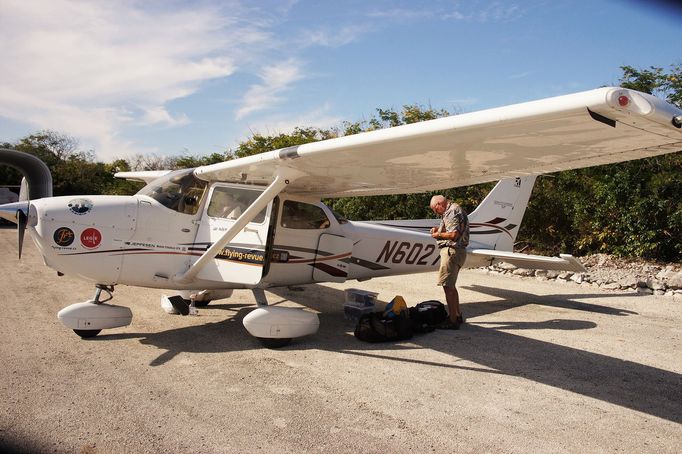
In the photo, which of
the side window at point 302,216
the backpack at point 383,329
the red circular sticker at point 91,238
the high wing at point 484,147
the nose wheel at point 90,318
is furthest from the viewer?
the side window at point 302,216

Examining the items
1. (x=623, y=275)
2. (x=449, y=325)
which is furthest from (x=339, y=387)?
(x=623, y=275)

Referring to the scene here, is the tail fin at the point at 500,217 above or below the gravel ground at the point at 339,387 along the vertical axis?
above

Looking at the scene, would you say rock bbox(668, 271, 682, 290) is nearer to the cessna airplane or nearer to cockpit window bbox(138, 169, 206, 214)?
the cessna airplane

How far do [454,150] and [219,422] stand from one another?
9.40 feet

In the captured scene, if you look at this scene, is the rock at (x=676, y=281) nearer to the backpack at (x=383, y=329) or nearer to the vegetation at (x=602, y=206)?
the vegetation at (x=602, y=206)

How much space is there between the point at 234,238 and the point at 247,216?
669 mm

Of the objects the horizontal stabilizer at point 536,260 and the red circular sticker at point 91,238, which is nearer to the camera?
the red circular sticker at point 91,238

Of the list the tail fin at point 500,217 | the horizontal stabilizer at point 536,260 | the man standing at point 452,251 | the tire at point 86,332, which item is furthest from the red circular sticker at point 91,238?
the tail fin at point 500,217

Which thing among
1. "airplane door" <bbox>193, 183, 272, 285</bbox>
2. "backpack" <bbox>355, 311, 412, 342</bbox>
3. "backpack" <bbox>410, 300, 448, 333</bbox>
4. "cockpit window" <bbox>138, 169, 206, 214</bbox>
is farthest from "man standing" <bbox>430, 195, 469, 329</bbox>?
"cockpit window" <bbox>138, 169, 206, 214</bbox>

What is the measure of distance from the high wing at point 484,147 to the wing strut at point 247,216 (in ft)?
0.41

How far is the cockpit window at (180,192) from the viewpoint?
18.7ft

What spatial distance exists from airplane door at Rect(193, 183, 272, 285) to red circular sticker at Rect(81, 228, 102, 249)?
3.47ft

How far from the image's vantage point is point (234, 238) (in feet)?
18.8

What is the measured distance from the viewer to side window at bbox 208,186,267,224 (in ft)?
19.0
